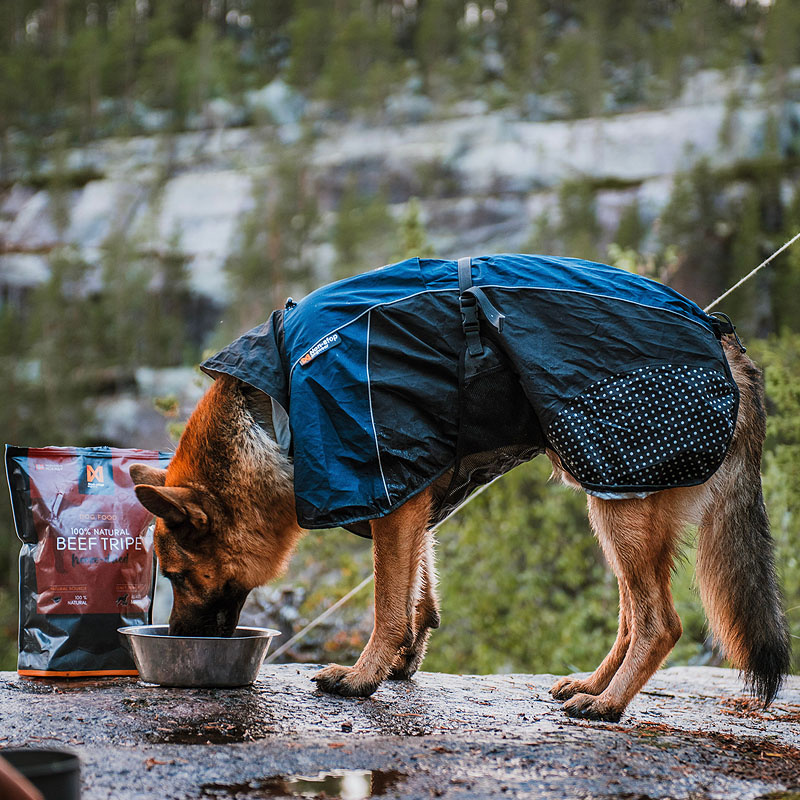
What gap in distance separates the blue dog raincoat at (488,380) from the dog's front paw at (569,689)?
765 millimetres

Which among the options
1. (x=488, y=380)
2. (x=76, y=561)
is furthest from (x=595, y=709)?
(x=76, y=561)

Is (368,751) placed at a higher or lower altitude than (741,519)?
lower

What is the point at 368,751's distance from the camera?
2025 millimetres

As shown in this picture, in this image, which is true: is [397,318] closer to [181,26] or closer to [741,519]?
[741,519]

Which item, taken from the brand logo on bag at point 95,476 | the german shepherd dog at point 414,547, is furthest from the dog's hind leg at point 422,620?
the brand logo on bag at point 95,476

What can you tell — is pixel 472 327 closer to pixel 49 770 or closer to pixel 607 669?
pixel 607 669

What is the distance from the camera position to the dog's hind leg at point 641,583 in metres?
2.64

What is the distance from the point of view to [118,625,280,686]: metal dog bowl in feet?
8.80

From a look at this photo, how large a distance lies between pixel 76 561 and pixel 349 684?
106 centimetres

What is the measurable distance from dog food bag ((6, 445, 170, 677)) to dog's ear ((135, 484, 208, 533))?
336mm

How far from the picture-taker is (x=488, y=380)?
267cm

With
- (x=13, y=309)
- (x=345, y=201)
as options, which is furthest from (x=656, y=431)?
(x=13, y=309)

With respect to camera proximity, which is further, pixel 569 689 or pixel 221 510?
pixel 569 689

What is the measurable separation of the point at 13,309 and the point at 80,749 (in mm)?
24806
